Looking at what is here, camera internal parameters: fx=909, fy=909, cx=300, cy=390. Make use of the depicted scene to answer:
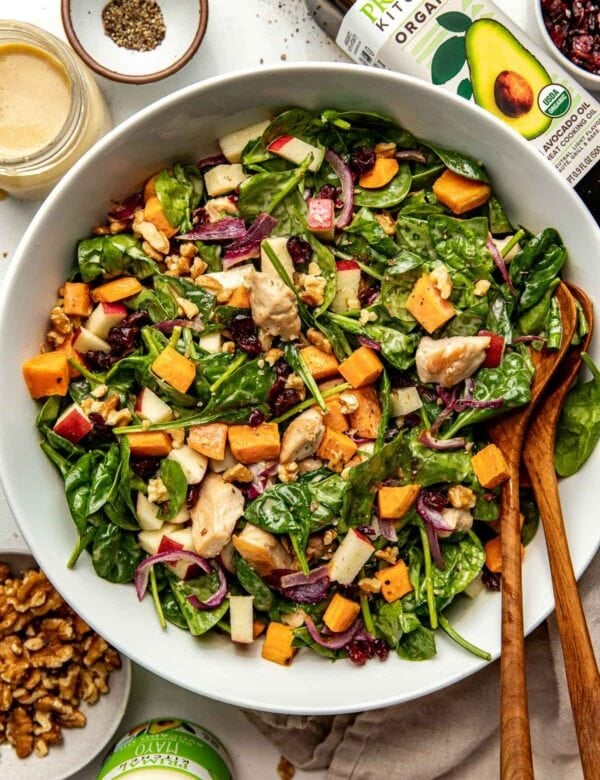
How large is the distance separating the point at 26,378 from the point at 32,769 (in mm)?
1392

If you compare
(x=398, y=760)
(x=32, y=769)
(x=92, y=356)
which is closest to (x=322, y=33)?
(x=92, y=356)

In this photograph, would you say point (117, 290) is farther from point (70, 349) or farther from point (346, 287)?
point (346, 287)

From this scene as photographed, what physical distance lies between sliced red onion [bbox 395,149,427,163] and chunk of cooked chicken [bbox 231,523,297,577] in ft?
3.81

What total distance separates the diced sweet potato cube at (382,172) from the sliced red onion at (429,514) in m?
0.91

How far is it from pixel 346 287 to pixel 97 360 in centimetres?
76

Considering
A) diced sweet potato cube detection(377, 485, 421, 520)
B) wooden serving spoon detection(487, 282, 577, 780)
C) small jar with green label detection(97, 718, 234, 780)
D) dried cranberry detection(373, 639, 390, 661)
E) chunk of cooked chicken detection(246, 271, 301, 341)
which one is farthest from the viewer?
small jar with green label detection(97, 718, 234, 780)

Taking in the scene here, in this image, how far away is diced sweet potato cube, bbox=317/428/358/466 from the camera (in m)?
2.63

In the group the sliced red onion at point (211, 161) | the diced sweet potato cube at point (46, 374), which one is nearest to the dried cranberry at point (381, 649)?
the diced sweet potato cube at point (46, 374)

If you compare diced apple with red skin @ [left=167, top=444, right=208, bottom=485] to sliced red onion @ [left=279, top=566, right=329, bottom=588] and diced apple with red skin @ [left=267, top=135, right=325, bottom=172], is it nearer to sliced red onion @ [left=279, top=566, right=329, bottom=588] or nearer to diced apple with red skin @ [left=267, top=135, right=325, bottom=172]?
sliced red onion @ [left=279, top=566, right=329, bottom=588]

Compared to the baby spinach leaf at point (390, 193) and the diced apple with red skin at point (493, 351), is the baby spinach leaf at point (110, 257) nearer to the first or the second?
the baby spinach leaf at point (390, 193)

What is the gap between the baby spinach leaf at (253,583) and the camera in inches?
104

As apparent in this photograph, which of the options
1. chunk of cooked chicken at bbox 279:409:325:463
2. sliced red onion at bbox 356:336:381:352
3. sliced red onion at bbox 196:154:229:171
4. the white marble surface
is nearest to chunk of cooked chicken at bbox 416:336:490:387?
sliced red onion at bbox 356:336:381:352

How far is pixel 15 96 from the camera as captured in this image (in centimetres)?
284

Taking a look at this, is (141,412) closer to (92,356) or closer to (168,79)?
(92,356)
